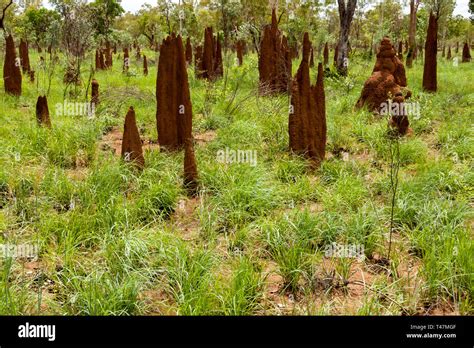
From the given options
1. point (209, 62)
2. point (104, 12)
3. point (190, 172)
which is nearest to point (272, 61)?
point (209, 62)

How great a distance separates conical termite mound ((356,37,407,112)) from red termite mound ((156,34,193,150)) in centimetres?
410

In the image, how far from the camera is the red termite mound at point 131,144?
572 centimetres

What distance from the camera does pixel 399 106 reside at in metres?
7.06

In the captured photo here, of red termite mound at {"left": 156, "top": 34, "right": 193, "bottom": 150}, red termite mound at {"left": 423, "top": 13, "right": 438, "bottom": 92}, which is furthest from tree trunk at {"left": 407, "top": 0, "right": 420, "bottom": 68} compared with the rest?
red termite mound at {"left": 156, "top": 34, "right": 193, "bottom": 150}

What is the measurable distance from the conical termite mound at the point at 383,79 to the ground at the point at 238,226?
5.01 feet

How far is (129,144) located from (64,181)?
3.34 feet

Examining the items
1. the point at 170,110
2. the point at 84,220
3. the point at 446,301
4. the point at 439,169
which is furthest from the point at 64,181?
the point at 439,169

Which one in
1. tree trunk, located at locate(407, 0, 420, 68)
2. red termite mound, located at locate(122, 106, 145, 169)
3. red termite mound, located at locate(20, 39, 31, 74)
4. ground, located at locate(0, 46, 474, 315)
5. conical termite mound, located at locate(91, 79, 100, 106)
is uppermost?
tree trunk, located at locate(407, 0, 420, 68)

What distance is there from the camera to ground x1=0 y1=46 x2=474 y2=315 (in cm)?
325

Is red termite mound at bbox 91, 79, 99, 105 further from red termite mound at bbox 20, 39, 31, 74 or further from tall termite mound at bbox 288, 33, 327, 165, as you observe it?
red termite mound at bbox 20, 39, 31, 74

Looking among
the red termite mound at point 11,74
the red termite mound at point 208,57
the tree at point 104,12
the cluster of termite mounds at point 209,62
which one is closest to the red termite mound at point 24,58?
the red termite mound at point 11,74

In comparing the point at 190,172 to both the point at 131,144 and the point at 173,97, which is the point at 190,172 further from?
the point at 173,97

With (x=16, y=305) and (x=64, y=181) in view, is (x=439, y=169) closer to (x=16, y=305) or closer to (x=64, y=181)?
(x=64, y=181)

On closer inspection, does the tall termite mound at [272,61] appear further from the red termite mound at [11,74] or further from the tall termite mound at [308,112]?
the red termite mound at [11,74]
